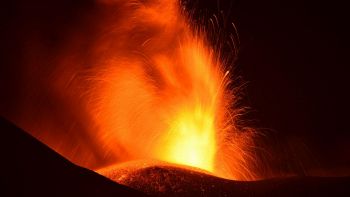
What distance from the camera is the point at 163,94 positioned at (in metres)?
20.9

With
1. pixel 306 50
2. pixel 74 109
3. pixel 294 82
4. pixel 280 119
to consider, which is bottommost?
pixel 74 109

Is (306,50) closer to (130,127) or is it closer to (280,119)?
(280,119)

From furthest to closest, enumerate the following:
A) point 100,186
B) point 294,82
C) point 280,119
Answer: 1. point 294,82
2. point 280,119
3. point 100,186

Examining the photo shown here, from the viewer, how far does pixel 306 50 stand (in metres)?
33.9

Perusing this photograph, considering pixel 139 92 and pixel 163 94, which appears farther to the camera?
pixel 163 94

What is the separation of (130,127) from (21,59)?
213 inches

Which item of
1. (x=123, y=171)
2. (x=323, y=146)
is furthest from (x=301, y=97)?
(x=123, y=171)

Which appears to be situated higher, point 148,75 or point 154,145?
point 148,75

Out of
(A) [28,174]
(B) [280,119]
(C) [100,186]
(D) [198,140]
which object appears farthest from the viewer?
(B) [280,119]

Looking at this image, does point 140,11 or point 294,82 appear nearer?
point 140,11

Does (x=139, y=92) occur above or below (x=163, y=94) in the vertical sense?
below

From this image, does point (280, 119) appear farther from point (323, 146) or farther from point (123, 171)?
point (123, 171)

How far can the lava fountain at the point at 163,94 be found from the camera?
19797 millimetres

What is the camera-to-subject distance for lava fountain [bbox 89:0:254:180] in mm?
19797
